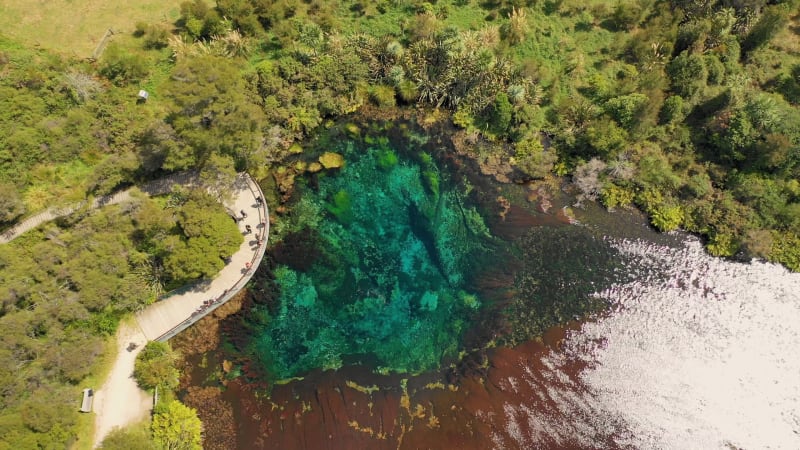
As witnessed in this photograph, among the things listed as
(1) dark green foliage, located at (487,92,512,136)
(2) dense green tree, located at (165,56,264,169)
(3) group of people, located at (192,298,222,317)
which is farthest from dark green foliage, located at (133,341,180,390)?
(1) dark green foliage, located at (487,92,512,136)

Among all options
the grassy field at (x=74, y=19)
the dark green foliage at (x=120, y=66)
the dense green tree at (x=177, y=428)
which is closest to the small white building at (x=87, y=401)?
the dense green tree at (x=177, y=428)

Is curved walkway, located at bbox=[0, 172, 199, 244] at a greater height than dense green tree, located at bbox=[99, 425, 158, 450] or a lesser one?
greater

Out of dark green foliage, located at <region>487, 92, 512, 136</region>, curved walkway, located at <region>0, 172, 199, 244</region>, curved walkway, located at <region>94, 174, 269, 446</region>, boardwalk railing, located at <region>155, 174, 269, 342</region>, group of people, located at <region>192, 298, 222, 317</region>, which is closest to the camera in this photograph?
curved walkway, located at <region>94, 174, 269, 446</region>

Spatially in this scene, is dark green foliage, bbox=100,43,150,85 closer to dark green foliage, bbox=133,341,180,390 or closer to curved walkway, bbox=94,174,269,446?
curved walkway, bbox=94,174,269,446

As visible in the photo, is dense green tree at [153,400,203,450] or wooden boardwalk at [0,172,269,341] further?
wooden boardwalk at [0,172,269,341]

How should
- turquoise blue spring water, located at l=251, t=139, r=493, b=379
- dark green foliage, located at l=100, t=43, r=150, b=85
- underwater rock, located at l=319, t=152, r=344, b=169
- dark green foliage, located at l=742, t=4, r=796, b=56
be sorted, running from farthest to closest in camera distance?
dark green foliage, located at l=100, t=43, r=150, b=85
underwater rock, located at l=319, t=152, r=344, b=169
dark green foliage, located at l=742, t=4, r=796, b=56
turquoise blue spring water, located at l=251, t=139, r=493, b=379

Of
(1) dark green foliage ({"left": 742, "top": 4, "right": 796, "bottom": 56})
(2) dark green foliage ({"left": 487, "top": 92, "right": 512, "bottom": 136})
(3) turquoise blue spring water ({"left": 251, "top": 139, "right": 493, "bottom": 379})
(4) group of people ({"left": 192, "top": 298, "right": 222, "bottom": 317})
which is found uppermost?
(1) dark green foliage ({"left": 742, "top": 4, "right": 796, "bottom": 56})

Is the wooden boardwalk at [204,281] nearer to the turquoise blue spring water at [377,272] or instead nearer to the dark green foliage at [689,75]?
the turquoise blue spring water at [377,272]
